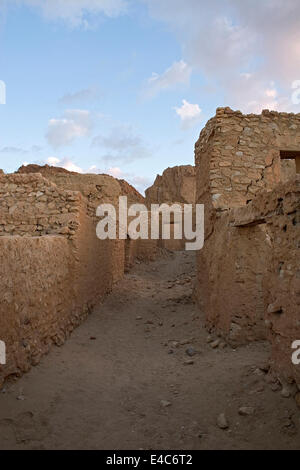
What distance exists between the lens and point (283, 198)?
3.77 meters

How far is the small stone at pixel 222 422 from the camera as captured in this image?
3.13 m

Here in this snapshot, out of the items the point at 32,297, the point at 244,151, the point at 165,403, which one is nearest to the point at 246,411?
the point at 165,403

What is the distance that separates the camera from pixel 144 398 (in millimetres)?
3949

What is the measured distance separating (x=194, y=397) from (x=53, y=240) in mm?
3195

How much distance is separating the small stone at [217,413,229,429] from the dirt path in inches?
1.8

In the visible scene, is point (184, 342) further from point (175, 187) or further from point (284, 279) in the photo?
point (175, 187)

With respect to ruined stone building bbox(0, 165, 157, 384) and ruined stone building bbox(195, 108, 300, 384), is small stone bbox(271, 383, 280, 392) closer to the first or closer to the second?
ruined stone building bbox(195, 108, 300, 384)

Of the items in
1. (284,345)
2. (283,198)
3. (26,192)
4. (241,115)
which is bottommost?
(284,345)

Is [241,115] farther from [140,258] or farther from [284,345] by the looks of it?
[140,258]

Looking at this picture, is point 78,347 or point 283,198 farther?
point 78,347

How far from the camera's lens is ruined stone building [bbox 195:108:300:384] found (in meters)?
3.54

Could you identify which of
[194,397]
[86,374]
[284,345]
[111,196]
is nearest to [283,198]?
[284,345]

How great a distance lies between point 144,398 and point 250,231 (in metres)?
2.99

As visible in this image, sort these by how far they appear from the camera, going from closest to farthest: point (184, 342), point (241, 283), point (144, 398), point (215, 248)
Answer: point (144, 398) < point (241, 283) < point (184, 342) < point (215, 248)
